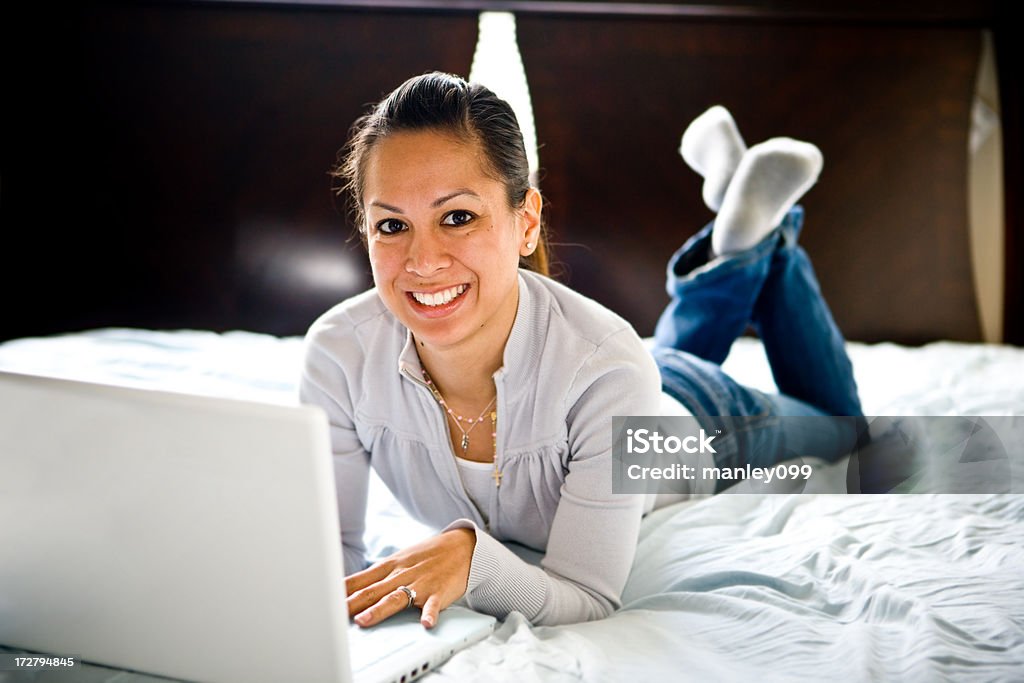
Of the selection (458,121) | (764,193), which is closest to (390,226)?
(458,121)

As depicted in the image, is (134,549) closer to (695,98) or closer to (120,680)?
(120,680)

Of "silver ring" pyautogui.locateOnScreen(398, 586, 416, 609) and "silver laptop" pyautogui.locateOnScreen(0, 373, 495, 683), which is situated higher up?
"silver laptop" pyautogui.locateOnScreen(0, 373, 495, 683)

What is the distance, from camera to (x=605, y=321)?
46.2 inches

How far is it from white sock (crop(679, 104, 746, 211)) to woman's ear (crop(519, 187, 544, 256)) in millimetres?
667

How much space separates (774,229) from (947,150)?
1.20 meters

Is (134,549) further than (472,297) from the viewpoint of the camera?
No

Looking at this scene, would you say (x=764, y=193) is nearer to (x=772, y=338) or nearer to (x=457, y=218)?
(x=772, y=338)

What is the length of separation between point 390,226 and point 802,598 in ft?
2.10

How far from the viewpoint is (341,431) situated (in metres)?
1.24

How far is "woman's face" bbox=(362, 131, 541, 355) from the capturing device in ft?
3.47

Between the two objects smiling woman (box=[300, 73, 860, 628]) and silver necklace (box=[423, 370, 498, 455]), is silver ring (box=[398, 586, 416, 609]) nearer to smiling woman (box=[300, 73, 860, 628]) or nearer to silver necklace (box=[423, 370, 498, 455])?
smiling woman (box=[300, 73, 860, 628])

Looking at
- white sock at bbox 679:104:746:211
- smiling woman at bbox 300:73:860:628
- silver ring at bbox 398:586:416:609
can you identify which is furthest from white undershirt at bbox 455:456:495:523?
white sock at bbox 679:104:746:211

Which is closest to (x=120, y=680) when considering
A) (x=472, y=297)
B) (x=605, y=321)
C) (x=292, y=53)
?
(x=472, y=297)

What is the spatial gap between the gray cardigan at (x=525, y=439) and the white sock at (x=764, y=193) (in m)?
0.54
